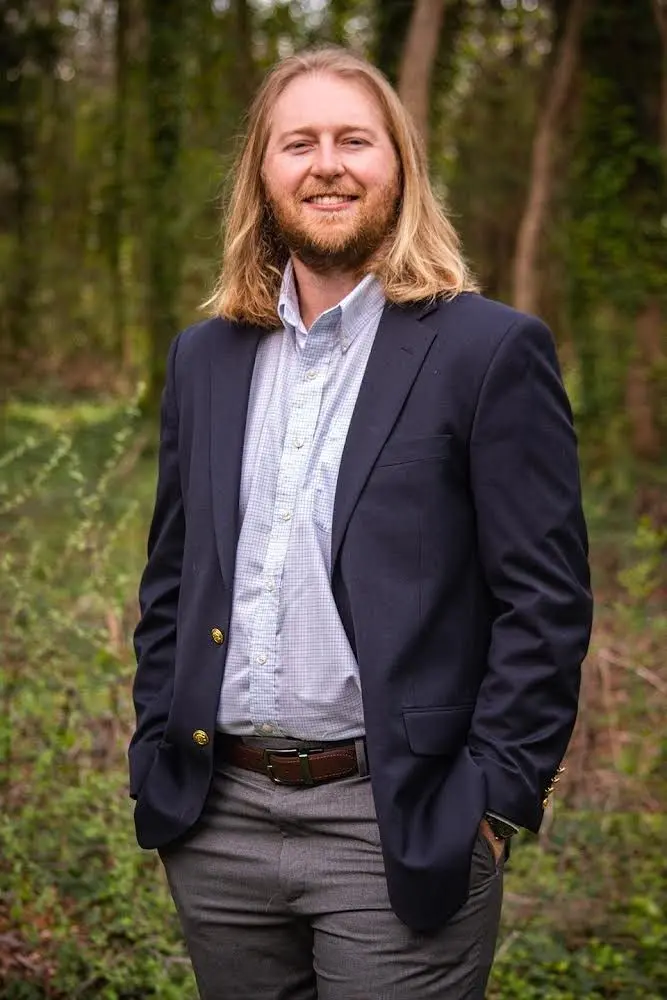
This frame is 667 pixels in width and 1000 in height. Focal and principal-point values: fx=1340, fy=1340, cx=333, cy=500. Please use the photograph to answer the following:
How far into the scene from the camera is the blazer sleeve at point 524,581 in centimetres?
261

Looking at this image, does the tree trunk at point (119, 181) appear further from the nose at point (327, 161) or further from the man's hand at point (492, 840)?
the man's hand at point (492, 840)

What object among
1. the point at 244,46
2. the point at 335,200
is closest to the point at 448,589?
the point at 335,200

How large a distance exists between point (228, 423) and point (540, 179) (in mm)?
10019

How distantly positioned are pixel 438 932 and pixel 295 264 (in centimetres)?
148

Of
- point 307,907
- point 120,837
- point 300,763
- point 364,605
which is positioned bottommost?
point 120,837

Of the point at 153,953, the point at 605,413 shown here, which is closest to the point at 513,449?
the point at 153,953

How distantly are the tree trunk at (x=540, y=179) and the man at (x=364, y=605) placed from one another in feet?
29.3

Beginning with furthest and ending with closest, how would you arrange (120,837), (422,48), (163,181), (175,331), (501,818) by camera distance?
(175,331) → (163,181) → (422,48) → (120,837) → (501,818)

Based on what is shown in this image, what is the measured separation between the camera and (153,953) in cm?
439

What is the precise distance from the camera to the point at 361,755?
2.66m

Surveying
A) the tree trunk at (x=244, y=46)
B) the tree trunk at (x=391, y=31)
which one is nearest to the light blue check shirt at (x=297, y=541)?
the tree trunk at (x=391, y=31)

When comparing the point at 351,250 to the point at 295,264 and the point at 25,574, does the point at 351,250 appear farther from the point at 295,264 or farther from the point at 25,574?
the point at 25,574

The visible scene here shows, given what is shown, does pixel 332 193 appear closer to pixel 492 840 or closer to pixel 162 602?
pixel 162 602

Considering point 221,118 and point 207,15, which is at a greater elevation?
point 207,15
